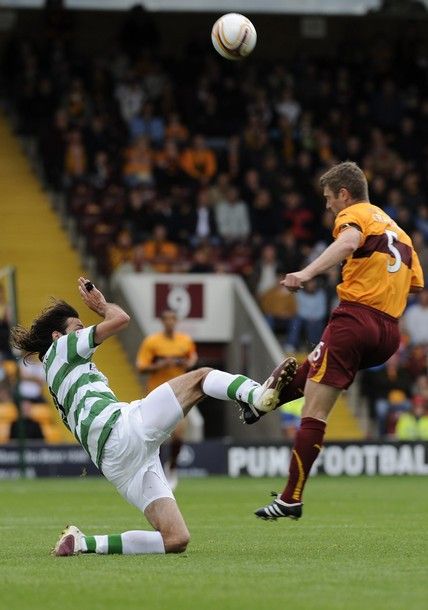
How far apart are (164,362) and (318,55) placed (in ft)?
50.6

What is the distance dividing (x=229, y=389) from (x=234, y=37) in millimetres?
4260

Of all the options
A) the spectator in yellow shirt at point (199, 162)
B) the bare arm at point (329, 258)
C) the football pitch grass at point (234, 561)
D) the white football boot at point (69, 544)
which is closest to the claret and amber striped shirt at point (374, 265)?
the bare arm at point (329, 258)

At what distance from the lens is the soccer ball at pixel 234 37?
12.5 meters

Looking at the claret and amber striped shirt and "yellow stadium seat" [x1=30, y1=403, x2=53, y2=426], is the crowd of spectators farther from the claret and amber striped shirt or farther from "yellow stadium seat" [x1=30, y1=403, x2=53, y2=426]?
the claret and amber striped shirt

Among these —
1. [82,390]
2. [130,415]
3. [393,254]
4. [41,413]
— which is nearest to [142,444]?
[130,415]

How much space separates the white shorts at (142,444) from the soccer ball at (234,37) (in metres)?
4.19

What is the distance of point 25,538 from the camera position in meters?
11.0

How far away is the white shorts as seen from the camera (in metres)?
9.20

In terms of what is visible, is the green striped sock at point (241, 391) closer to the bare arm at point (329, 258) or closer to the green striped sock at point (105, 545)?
the bare arm at point (329, 258)

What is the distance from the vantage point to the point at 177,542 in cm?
927

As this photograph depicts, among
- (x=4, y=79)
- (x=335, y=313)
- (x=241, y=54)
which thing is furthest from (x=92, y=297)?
(x=4, y=79)

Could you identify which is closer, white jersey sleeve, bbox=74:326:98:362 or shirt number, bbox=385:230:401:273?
white jersey sleeve, bbox=74:326:98:362

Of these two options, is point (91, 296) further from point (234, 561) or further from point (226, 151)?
point (226, 151)

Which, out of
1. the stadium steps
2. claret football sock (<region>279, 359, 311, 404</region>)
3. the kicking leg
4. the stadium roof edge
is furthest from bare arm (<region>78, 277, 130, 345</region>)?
the stadium roof edge
